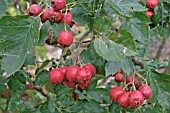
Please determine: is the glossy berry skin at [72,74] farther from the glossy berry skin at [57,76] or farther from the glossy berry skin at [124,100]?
the glossy berry skin at [124,100]

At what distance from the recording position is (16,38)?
1.19 metres

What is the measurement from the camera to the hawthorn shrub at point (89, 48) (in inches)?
46.6

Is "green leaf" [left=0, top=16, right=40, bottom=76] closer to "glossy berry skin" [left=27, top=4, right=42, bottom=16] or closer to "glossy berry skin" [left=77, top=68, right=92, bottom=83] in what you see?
"glossy berry skin" [left=27, top=4, right=42, bottom=16]

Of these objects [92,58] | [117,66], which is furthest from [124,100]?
[92,58]

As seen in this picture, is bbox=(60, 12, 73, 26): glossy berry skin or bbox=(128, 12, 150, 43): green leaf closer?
bbox=(60, 12, 73, 26): glossy berry skin

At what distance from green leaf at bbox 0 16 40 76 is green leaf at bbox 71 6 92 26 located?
0.21 m

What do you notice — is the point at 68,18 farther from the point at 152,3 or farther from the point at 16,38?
the point at 152,3

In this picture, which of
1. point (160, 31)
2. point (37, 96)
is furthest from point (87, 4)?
point (37, 96)

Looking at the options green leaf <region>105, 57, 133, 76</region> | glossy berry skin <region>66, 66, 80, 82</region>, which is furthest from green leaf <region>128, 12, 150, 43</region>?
glossy berry skin <region>66, 66, 80, 82</region>

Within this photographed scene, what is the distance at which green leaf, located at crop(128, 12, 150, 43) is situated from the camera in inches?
56.3

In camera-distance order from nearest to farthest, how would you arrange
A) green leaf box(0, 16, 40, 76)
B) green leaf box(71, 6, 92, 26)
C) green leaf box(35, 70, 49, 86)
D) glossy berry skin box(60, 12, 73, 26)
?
green leaf box(0, 16, 40, 76) < glossy berry skin box(60, 12, 73, 26) < green leaf box(71, 6, 92, 26) < green leaf box(35, 70, 49, 86)

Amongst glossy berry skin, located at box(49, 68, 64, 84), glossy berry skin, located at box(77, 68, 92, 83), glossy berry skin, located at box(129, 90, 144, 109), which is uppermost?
glossy berry skin, located at box(77, 68, 92, 83)

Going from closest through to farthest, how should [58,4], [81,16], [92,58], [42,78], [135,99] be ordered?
1. [58,4]
2. [135,99]
3. [81,16]
4. [92,58]
5. [42,78]

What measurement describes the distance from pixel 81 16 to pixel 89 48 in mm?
180
